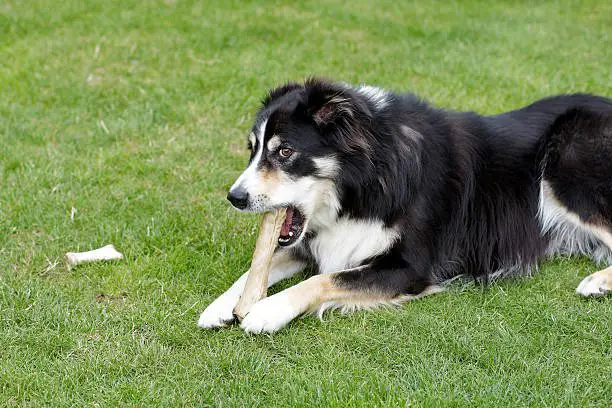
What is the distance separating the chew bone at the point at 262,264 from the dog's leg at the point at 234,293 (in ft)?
0.24

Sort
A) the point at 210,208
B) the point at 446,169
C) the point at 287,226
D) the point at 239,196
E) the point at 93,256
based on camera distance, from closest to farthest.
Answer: the point at 239,196, the point at 287,226, the point at 446,169, the point at 93,256, the point at 210,208

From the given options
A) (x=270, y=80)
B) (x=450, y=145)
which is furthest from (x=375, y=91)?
(x=270, y=80)

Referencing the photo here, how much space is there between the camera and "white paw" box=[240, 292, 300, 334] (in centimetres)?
373

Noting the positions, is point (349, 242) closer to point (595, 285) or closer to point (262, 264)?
point (262, 264)

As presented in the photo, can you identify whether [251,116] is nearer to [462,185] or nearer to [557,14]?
[462,185]

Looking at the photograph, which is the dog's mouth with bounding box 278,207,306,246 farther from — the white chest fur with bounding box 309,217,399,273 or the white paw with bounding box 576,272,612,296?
the white paw with bounding box 576,272,612,296

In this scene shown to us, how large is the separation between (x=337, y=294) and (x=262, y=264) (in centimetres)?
45

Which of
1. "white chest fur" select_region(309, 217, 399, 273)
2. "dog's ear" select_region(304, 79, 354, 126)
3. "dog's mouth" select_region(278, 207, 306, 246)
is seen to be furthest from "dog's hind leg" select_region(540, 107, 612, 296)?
"dog's mouth" select_region(278, 207, 306, 246)

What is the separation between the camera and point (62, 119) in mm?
6781

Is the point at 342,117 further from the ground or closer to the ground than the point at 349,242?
further from the ground

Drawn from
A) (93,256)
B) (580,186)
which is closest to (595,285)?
(580,186)

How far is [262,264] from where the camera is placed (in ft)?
13.0

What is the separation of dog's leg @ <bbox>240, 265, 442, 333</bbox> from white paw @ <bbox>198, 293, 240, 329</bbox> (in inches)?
5.2

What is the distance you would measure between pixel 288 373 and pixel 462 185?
1682 millimetres
